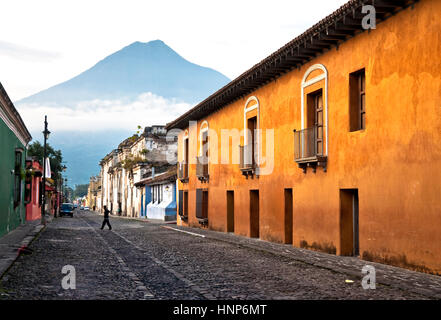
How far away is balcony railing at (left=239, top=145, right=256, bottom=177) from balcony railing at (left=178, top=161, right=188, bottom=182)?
34.5 ft

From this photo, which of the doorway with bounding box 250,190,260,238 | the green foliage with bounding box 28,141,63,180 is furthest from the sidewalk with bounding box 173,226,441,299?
the green foliage with bounding box 28,141,63,180

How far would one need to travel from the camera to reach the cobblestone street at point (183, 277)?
8188 mm

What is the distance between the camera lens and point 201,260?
43.0 ft

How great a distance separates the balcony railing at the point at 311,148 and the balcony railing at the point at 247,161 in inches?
177

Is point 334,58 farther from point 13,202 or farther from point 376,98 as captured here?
point 13,202

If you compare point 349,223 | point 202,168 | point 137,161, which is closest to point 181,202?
point 202,168

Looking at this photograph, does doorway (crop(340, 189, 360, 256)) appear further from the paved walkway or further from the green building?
the green building

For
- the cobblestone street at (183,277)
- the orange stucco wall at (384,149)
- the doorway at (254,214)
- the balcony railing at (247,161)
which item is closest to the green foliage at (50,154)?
the balcony railing at (247,161)

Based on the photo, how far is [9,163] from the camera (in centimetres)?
2361

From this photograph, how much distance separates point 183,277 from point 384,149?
18.3ft

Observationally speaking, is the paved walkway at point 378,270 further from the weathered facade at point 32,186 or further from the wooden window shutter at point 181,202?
the weathered facade at point 32,186

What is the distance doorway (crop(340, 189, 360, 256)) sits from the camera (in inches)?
563
